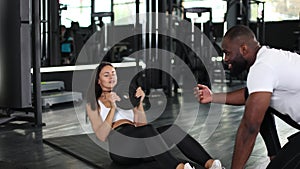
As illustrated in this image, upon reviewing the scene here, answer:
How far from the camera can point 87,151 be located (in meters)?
2.88

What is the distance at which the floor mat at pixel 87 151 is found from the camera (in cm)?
250

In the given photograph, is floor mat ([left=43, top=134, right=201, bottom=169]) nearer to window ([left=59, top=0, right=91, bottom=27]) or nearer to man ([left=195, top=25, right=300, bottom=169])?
man ([left=195, top=25, right=300, bottom=169])

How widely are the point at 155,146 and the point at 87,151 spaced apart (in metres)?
0.79

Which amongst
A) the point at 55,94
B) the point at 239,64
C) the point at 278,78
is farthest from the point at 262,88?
the point at 55,94

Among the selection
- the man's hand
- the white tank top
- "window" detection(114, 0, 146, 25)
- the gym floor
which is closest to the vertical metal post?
the gym floor

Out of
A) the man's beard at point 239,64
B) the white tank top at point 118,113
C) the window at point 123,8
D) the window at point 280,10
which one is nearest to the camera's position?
the man's beard at point 239,64

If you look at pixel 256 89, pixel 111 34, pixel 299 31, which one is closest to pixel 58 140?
pixel 256 89

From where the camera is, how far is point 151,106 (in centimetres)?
500

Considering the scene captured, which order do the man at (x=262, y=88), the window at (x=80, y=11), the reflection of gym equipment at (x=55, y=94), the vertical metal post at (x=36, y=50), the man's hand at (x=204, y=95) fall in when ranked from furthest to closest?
the window at (x=80, y=11)
the reflection of gym equipment at (x=55, y=94)
the vertical metal post at (x=36, y=50)
the man's hand at (x=204, y=95)
the man at (x=262, y=88)

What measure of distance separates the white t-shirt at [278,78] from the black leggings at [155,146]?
0.50m

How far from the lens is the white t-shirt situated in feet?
5.75

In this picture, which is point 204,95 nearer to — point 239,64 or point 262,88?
point 239,64

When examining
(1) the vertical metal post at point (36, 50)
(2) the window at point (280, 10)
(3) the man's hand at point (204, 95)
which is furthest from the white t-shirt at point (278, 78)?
(2) the window at point (280, 10)

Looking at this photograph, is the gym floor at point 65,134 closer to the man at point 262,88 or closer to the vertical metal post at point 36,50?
the vertical metal post at point 36,50
